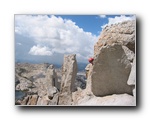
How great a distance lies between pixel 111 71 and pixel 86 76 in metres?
0.32

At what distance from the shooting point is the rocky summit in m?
6.21

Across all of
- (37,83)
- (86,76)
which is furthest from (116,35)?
(37,83)

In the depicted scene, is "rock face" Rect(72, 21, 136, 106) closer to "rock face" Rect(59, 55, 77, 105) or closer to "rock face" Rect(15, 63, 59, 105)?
"rock face" Rect(59, 55, 77, 105)

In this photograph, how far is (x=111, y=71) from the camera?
628 cm

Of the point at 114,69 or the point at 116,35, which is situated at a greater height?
the point at 116,35

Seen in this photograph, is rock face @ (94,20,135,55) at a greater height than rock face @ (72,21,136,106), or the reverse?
rock face @ (94,20,135,55)

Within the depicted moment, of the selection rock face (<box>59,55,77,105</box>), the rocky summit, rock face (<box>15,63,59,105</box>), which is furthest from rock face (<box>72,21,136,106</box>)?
rock face (<box>15,63,59,105</box>)

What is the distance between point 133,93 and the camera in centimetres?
618

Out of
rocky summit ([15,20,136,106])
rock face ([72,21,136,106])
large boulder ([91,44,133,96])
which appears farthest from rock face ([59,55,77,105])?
large boulder ([91,44,133,96])

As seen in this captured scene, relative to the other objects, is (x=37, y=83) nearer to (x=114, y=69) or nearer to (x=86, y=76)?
(x=86, y=76)

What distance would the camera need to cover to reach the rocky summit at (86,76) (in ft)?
20.4
